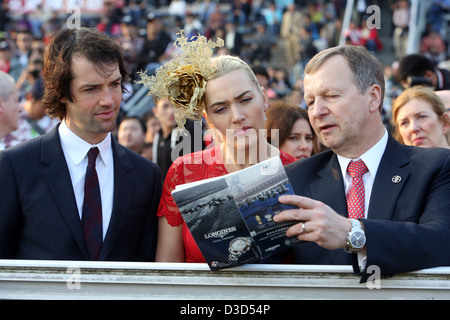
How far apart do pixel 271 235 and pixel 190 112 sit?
123cm

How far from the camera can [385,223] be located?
87.5 inches

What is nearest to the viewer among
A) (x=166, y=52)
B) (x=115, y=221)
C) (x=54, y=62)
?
(x=115, y=221)

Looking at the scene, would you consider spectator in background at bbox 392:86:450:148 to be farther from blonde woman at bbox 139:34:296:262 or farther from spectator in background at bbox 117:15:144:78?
spectator in background at bbox 117:15:144:78

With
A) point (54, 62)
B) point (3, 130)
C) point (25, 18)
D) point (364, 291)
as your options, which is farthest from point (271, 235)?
point (25, 18)

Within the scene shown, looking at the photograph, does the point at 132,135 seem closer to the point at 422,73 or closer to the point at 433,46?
the point at 422,73

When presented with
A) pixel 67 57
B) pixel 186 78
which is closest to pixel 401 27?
pixel 186 78

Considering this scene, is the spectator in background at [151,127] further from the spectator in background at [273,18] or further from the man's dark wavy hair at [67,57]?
the spectator in background at [273,18]

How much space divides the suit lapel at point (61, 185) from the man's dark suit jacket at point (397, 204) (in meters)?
1.09

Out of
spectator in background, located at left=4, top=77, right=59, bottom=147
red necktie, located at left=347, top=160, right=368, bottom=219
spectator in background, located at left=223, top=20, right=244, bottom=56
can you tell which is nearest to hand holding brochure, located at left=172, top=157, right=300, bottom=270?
red necktie, located at left=347, top=160, right=368, bottom=219

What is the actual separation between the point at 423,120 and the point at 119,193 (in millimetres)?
2356

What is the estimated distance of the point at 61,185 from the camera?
9.61 ft

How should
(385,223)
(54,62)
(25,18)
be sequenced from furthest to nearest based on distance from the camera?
(25,18) < (54,62) < (385,223)

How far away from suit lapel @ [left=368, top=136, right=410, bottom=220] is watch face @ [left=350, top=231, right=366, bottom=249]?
14.0 inches
